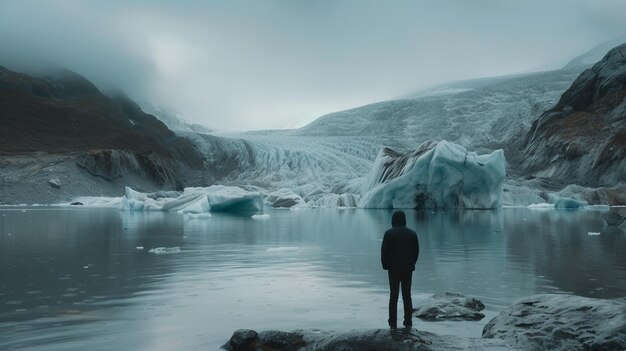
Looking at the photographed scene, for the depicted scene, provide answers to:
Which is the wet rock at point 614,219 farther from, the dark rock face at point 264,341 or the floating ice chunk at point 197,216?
the dark rock face at point 264,341

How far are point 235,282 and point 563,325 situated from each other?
6737 millimetres

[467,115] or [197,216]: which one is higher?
[467,115]

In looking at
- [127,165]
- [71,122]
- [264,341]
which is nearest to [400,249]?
[264,341]

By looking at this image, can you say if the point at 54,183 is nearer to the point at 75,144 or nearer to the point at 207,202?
the point at 75,144

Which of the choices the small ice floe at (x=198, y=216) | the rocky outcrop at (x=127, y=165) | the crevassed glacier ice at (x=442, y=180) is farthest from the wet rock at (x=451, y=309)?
the rocky outcrop at (x=127, y=165)

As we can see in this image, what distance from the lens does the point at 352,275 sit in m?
13.3

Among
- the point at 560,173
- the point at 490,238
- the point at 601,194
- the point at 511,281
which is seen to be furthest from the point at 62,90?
the point at 511,281

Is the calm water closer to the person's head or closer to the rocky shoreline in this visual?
the rocky shoreline

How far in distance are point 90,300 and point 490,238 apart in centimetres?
1637

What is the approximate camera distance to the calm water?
8.19 m

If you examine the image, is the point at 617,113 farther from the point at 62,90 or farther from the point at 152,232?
the point at 62,90

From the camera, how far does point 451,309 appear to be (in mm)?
9016

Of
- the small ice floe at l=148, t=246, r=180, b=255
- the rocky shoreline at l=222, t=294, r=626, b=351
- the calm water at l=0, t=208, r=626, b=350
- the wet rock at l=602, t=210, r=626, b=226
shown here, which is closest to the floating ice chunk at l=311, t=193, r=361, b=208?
the wet rock at l=602, t=210, r=626, b=226

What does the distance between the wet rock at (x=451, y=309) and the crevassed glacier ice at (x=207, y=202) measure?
3519 cm
